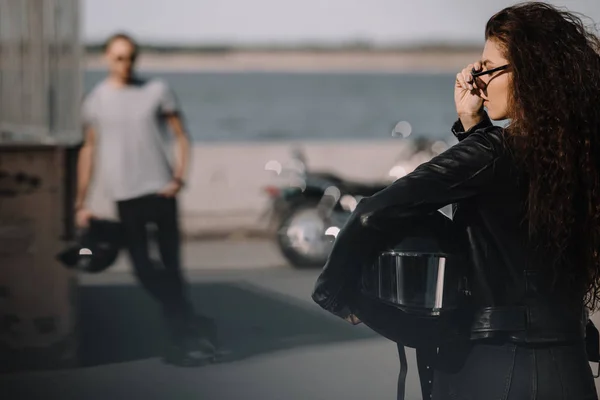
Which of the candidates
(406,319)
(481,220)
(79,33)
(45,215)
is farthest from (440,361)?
(79,33)

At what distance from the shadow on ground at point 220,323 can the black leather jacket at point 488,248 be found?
13.0 feet

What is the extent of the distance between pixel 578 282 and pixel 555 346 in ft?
0.44

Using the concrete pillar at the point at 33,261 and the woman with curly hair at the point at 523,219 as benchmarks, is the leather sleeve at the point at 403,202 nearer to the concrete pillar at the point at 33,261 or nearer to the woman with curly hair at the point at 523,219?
the woman with curly hair at the point at 523,219

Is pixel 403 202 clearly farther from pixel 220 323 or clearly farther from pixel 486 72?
pixel 220 323

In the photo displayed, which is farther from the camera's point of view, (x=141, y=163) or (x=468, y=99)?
(x=141, y=163)

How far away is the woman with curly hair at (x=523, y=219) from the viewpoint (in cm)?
205

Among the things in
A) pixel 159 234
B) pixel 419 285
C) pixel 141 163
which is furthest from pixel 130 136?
pixel 419 285

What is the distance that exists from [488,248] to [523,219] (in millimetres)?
85

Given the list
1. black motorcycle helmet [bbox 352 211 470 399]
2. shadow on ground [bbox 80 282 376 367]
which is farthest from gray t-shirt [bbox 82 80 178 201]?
black motorcycle helmet [bbox 352 211 470 399]

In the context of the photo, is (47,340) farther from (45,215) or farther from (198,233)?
(198,233)

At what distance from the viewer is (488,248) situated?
2074 millimetres

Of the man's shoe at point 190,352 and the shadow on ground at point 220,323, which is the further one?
the shadow on ground at point 220,323

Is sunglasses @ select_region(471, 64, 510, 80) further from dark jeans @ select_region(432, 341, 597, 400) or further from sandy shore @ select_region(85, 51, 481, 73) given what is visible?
sandy shore @ select_region(85, 51, 481, 73)

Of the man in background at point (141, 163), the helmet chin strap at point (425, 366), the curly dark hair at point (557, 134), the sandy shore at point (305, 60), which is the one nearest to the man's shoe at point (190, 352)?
the man in background at point (141, 163)
